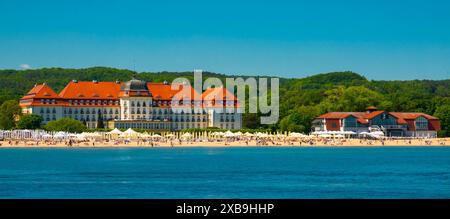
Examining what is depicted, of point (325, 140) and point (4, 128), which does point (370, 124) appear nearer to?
point (325, 140)

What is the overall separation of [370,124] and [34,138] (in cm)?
4902

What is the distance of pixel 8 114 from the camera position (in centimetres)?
13862

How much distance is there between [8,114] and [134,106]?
749 inches

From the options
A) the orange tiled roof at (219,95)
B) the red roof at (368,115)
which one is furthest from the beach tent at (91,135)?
the red roof at (368,115)

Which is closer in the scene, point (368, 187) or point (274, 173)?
point (368, 187)

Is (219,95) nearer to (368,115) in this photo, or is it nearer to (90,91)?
(90,91)

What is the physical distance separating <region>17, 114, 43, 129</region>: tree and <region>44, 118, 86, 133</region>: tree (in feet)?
6.17

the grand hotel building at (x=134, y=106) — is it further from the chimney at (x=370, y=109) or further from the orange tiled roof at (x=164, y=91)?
the chimney at (x=370, y=109)

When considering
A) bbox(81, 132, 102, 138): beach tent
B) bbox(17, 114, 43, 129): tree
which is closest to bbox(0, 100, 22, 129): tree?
bbox(17, 114, 43, 129): tree

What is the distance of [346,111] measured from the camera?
154 m

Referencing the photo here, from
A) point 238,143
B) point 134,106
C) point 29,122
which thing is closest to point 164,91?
point 134,106

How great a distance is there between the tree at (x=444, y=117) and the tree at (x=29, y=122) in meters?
59.6
